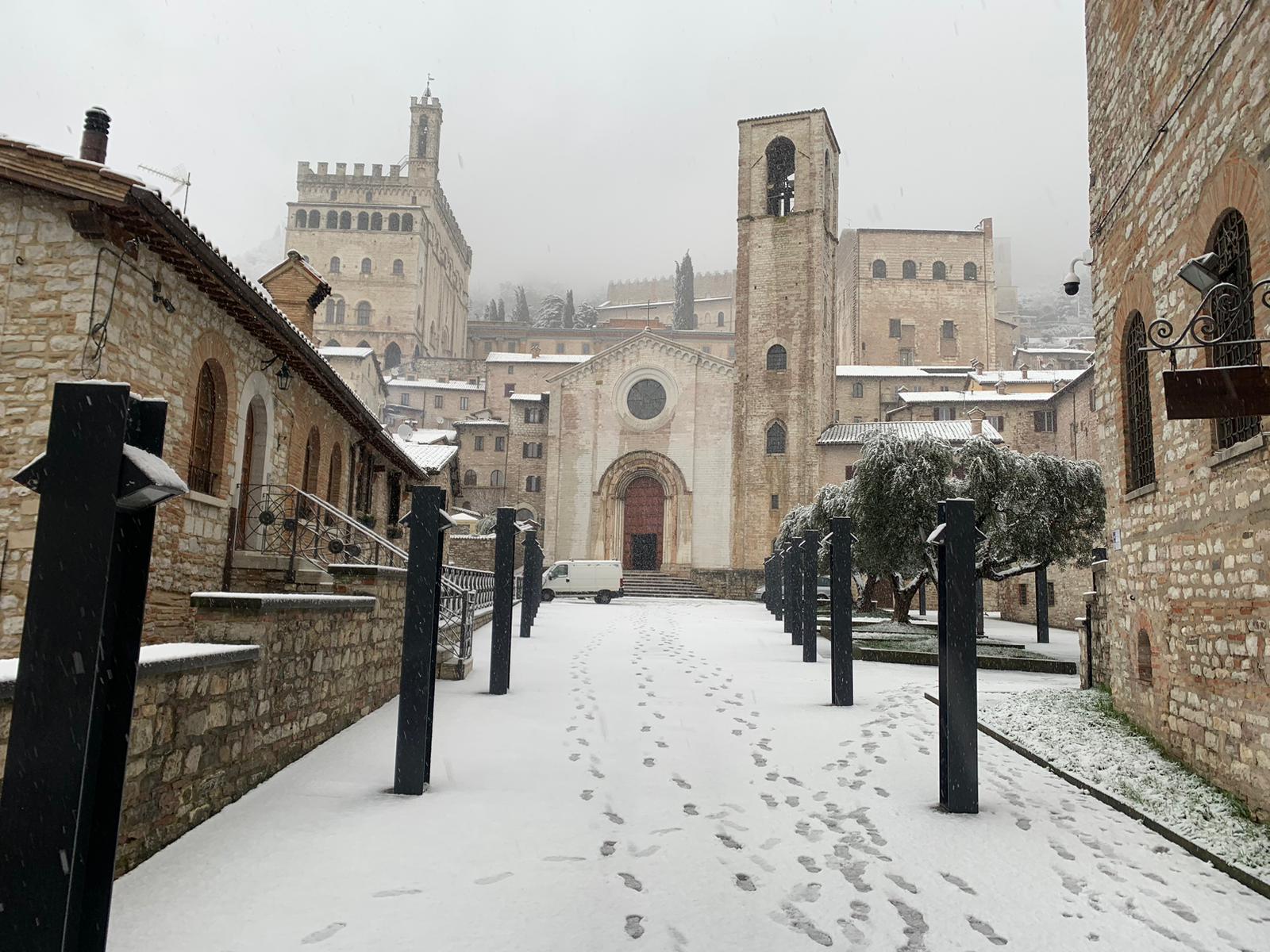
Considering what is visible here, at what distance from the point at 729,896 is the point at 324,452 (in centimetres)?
1265

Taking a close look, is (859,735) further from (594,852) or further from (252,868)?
(252,868)

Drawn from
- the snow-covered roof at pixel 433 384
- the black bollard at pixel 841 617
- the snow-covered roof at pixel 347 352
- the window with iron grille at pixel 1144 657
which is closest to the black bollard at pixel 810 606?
the black bollard at pixel 841 617

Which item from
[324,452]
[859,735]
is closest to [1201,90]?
[859,735]

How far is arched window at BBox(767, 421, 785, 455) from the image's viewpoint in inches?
1512

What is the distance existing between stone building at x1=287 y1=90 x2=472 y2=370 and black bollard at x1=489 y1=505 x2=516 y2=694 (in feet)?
196

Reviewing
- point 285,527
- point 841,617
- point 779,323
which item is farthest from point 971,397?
point 285,527

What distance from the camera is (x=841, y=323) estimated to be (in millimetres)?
70375

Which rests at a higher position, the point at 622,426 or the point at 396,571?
the point at 622,426

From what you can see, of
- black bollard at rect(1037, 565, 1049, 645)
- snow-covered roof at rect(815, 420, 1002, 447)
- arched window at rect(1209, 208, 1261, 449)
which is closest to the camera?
arched window at rect(1209, 208, 1261, 449)

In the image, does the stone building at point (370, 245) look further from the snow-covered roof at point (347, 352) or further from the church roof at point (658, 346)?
the church roof at point (658, 346)

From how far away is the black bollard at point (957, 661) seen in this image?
5758 mm

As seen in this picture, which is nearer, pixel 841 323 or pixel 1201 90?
pixel 1201 90

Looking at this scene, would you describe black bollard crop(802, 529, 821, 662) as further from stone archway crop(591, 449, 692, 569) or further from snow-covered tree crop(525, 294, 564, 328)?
snow-covered tree crop(525, 294, 564, 328)

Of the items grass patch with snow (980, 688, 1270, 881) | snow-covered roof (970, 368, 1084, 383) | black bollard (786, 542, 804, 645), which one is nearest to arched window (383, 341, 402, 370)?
snow-covered roof (970, 368, 1084, 383)
